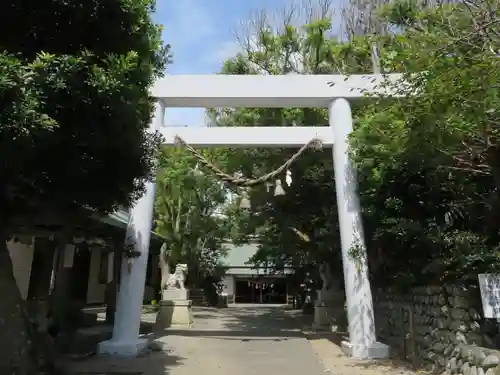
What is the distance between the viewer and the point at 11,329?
5113 mm

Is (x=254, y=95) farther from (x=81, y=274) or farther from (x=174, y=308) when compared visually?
(x=81, y=274)

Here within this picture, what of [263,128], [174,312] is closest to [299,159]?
[263,128]

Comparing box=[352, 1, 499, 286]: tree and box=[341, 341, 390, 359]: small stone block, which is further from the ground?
box=[352, 1, 499, 286]: tree

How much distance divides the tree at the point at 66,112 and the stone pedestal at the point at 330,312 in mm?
8177

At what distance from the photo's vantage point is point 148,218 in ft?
27.6

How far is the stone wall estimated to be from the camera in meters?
5.51

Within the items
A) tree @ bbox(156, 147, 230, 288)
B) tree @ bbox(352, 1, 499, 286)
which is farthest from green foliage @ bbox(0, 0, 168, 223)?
tree @ bbox(156, 147, 230, 288)

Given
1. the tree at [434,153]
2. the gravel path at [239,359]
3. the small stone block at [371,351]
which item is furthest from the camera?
the small stone block at [371,351]

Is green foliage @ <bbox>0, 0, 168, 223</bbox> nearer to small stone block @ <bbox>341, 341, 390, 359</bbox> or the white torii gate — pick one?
the white torii gate

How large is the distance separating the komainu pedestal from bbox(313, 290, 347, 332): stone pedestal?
3745 mm

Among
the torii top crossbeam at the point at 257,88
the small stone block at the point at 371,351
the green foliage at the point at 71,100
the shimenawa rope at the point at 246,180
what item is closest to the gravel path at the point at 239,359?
the small stone block at the point at 371,351

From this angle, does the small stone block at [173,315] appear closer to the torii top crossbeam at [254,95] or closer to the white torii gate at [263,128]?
the white torii gate at [263,128]

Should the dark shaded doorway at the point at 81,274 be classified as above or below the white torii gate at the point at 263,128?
below

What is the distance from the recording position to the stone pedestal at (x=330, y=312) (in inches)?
473
